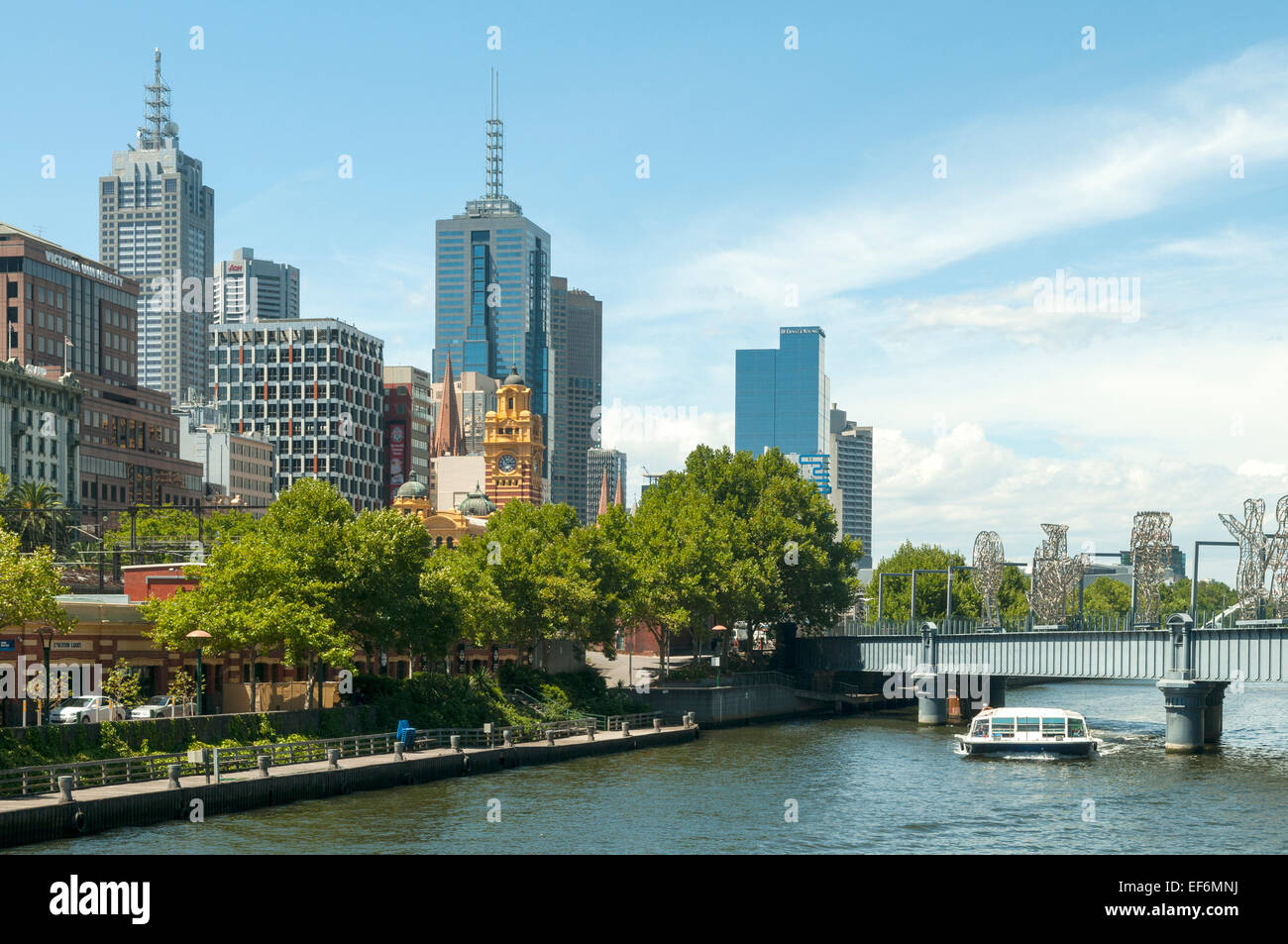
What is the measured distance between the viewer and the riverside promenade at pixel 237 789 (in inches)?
1934

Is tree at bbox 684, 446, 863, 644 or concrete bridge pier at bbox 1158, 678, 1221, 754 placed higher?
tree at bbox 684, 446, 863, 644

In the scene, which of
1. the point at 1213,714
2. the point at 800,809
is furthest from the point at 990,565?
the point at 800,809

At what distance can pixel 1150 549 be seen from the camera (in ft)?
343

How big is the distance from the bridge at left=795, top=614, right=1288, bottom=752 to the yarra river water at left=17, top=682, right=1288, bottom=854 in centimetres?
434

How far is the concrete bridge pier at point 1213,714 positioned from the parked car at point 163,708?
62754 millimetres

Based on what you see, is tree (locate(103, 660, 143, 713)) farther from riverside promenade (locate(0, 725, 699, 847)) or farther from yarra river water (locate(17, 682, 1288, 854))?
yarra river water (locate(17, 682, 1288, 854))

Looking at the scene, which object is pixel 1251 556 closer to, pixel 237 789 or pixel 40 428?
pixel 237 789

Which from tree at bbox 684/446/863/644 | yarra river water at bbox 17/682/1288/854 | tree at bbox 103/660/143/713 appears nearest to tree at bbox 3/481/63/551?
tree at bbox 103/660/143/713

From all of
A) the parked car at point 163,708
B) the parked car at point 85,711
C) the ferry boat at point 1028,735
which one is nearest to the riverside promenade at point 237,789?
the parked car at point 85,711

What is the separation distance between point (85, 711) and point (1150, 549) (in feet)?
229

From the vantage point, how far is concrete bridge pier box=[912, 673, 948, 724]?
394 ft
